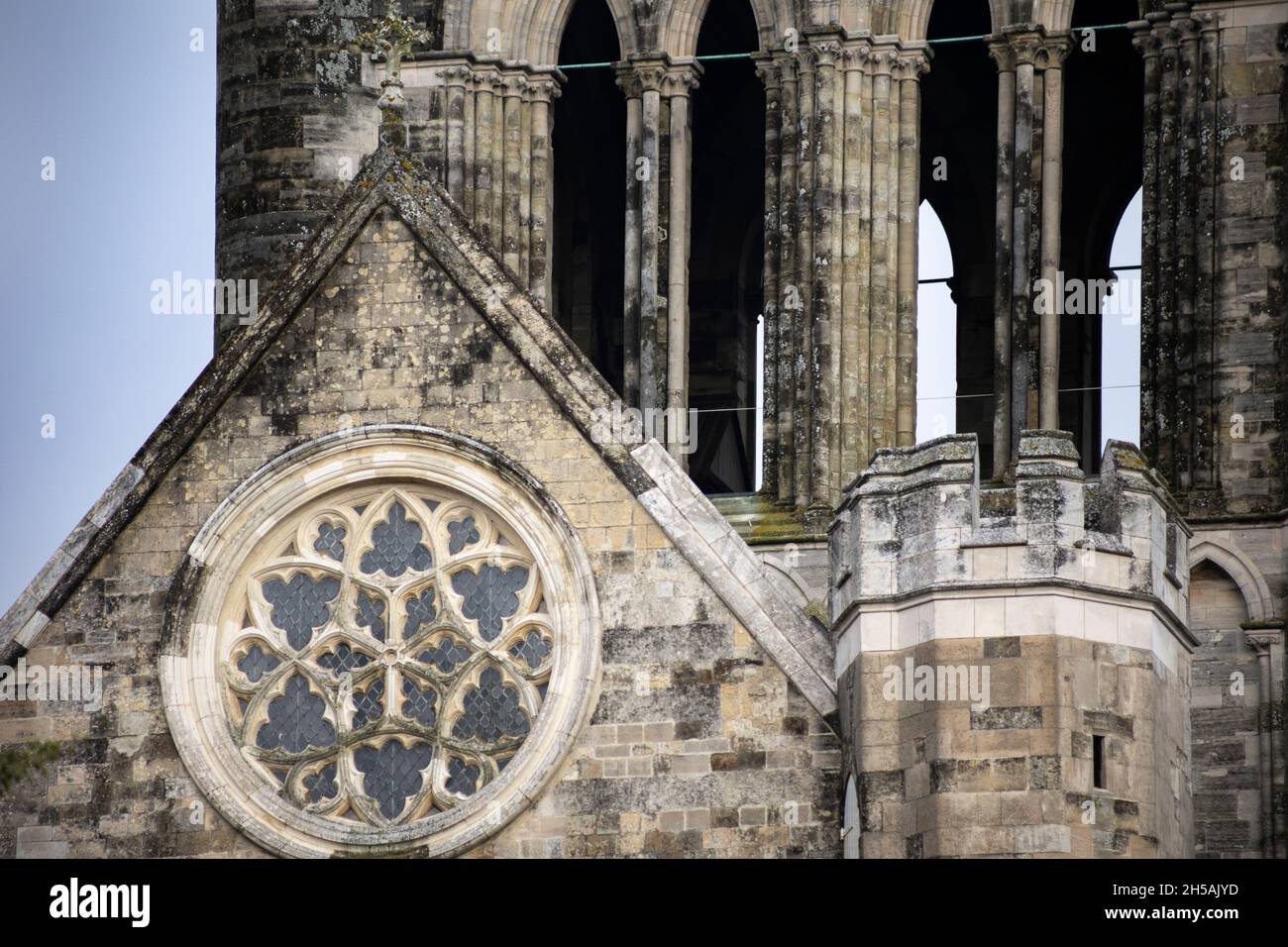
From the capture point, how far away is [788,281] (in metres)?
40.5


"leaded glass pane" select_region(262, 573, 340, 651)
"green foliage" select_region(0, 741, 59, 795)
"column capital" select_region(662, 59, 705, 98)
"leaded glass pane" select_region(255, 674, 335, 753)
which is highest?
"column capital" select_region(662, 59, 705, 98)

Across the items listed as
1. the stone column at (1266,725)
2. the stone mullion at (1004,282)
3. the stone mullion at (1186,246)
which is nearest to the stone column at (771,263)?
the stone mullion at (1004,282)

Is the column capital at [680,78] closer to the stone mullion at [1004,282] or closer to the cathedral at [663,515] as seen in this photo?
Result: the cathedral at [663,515]

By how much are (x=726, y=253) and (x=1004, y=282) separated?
5034 mm

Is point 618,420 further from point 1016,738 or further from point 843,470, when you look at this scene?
point 843,470

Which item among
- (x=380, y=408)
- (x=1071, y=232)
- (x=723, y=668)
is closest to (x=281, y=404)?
(x=380, y=408)

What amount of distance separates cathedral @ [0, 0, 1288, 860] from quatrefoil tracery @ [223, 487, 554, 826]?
0.03 meters

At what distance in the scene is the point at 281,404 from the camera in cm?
3441

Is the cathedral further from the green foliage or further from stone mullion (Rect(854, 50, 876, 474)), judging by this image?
the green foliage

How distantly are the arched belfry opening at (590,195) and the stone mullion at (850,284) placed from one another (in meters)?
3.06

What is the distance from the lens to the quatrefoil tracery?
33781mm

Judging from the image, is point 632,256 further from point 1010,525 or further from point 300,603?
point 1010,525

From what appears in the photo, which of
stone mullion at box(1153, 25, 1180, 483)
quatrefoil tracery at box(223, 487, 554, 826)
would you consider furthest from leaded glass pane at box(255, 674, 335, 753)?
stone mullion at box(1153, 25, 1180, 483)

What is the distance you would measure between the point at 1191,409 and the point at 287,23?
8.19m
